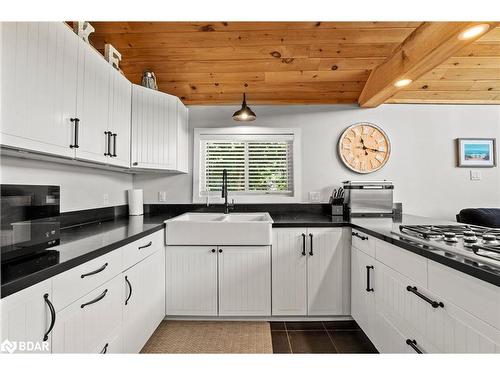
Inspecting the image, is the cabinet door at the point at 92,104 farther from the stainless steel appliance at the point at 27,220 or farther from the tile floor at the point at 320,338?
the tile floor at the point at 320,338

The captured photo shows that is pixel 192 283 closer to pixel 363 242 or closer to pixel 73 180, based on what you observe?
pixel 73 180

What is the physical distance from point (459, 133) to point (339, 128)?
52.7 inches

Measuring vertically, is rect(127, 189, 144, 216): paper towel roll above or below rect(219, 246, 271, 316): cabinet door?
above

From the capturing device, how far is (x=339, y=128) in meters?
3.01

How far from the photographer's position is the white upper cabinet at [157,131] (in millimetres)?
2367

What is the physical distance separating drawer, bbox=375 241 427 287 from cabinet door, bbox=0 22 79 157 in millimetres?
1982

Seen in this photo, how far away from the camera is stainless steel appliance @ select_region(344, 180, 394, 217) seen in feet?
8.55

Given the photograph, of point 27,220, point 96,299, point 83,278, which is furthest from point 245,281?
point 27,220

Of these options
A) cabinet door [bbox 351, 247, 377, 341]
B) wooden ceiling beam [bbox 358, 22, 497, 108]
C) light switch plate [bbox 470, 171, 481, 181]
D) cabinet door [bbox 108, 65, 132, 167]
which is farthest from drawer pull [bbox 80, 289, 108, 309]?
light switch plate [bbox 470, 171, 481, 181]

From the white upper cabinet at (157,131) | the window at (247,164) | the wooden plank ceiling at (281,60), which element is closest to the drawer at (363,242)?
the window at (247,164)

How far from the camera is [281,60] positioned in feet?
8.24

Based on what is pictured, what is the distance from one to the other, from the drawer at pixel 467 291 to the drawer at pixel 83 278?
5.15 ft

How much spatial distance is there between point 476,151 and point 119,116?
3664 mm

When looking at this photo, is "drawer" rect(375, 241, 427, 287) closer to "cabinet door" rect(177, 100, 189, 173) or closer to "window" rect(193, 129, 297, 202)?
"window" rect(193, 129, 297, 202)
